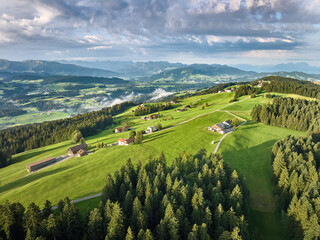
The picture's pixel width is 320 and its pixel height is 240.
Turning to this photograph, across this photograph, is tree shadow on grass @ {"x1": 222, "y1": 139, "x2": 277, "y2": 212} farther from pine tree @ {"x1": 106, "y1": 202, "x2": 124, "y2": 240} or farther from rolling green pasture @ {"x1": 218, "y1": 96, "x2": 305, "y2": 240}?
pine tree @ {"x1": 106, "y1": 202, "x2": 124, "y2": 240}

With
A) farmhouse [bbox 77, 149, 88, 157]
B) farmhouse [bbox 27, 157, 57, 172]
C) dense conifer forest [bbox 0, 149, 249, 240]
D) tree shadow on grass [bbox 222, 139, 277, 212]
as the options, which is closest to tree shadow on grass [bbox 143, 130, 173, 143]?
farmhouse [bbox 77, 149, 88, 157]

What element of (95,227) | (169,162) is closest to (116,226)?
(95,227)

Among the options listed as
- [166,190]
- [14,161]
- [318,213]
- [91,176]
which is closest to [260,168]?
[318,213]

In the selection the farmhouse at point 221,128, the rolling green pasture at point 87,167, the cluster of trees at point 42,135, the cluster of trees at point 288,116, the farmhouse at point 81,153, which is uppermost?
the cluster of trees at point 288,116

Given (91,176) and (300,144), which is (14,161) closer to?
(91,176)

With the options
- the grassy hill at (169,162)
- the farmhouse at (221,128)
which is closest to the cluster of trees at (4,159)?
the grassy hill at (169,162)

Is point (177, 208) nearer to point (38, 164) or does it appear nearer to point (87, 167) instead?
point (87, 167)

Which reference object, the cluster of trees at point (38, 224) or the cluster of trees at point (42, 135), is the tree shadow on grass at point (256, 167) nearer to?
the cluster of trees at point (38, 224)
